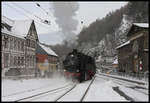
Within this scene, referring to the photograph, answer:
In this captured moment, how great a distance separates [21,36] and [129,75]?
771 inches

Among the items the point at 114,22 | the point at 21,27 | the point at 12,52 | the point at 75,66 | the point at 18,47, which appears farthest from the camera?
the point at 21,27

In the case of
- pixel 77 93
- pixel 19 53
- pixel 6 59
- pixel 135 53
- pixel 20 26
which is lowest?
pixel 77 93

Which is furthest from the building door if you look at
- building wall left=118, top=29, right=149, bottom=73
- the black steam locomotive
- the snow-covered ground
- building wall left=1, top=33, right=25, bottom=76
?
the snow-covered ground

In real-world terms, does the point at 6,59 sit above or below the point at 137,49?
below

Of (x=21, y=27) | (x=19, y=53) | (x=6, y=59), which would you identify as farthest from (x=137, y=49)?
(x=6, y=59)

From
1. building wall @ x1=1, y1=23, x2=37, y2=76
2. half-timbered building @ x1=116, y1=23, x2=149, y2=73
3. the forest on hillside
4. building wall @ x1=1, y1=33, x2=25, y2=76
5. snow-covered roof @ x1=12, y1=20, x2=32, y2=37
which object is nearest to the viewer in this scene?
the forest on hillside

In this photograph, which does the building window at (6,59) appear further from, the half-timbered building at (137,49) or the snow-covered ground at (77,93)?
the half-timbered building at (137,49)

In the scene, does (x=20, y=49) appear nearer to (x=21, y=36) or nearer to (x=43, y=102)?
(x=21, y=36)

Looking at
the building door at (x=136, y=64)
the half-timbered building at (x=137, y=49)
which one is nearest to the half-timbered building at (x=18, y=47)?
the half-timbered building at (x=137, y=49)

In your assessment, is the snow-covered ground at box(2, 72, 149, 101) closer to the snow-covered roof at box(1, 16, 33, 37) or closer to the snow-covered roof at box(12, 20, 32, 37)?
the snow-covered roof at box(12, 20, 32, 37)

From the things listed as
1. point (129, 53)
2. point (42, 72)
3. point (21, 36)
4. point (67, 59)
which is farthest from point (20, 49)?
point (129, 53)

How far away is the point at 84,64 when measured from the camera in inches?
1219

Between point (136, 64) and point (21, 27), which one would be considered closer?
point (21, 27)

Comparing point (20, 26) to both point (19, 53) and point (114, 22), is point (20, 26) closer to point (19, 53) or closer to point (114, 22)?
point (19, 53)
